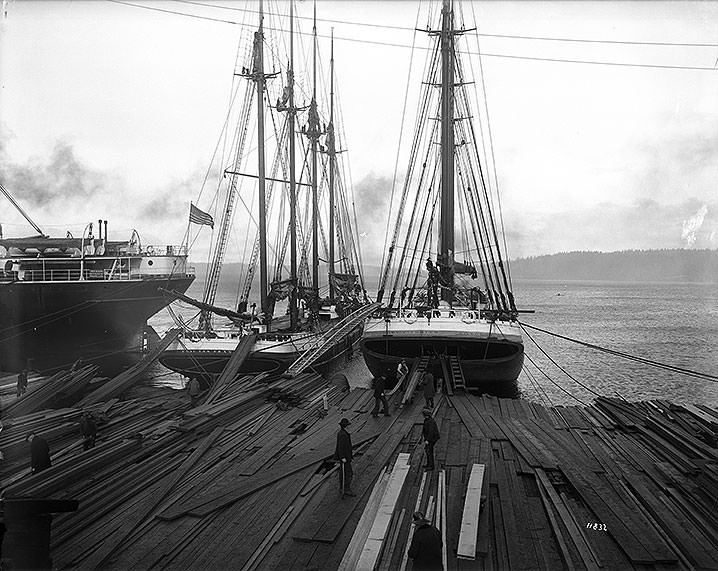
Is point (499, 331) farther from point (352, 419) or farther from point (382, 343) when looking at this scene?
point (352, 419)

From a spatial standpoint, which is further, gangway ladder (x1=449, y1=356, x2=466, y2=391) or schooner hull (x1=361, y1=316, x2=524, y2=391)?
schooner hull (x1=361, y1=316, x2=524, y2=391)

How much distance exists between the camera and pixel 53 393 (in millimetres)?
20812

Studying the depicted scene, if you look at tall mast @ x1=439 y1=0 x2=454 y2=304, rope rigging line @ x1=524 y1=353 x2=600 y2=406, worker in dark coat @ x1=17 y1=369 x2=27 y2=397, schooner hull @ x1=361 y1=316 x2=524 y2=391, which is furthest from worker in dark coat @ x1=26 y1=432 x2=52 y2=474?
rope rigging line @ x1=524 y1=353 x2=600 y2=406

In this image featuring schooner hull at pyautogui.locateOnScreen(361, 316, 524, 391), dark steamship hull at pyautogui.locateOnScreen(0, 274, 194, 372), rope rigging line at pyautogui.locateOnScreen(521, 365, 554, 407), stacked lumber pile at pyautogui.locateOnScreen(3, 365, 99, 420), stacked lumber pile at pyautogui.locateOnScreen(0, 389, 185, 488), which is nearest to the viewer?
stacked lumber pile at pyautogui.locateOnScreen(0, 389, 185, 488)

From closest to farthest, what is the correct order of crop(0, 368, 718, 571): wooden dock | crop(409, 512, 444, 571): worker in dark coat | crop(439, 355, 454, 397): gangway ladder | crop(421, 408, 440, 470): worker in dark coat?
crop(409, 512, 444, 571): worker in dark coat, crop(0, 368, 718, 571): wooden dock, crop(421, 408, 440, 470): worker in dark coat, crop(439, 355, 454, 397): gangway ladder

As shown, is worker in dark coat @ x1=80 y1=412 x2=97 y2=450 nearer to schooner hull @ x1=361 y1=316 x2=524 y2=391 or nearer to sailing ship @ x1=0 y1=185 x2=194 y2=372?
schooner hull @ x1=361 y1=316 x2=524 y2=391

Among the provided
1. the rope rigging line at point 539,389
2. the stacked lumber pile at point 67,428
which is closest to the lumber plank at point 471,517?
the stacked lumber pile at point 67,428

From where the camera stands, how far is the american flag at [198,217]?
29188mm

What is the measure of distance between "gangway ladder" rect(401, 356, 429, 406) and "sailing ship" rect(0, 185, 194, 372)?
17459 mm

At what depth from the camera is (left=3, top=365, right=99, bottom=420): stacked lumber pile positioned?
18953 millimetres

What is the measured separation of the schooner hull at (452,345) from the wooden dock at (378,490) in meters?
7.15

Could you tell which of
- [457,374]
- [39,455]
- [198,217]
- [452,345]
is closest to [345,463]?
[39,455]

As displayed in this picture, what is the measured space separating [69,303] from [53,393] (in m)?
18.4

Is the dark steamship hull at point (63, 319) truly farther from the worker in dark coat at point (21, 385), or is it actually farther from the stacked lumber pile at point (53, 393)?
the worker in dark coat at point (21, 385)
